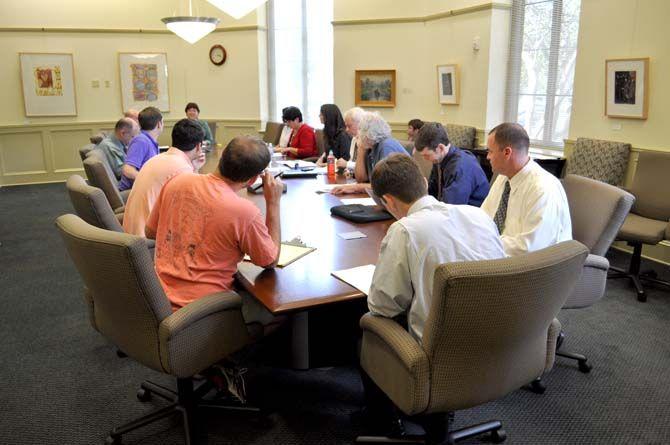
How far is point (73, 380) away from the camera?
9.26 feet

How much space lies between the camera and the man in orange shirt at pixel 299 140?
6570 millimetres

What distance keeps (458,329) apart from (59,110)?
853 cm

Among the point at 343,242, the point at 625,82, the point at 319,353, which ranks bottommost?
the point at 319,353

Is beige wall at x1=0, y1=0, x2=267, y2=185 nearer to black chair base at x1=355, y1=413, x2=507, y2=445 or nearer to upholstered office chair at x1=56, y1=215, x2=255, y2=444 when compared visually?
upholstered office chair at x1=56, y1=215, x2=255, y2=444

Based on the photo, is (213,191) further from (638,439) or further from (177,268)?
(638,439)

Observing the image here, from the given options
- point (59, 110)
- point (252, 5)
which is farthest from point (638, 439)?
point (59, 110)

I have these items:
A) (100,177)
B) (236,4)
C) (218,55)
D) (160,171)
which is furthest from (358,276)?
(218,55)

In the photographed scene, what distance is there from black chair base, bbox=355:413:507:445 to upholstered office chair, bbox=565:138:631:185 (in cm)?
338

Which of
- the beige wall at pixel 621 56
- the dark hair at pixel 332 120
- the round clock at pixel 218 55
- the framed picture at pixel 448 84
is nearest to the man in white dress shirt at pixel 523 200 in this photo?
the beige wall at pixel 621 56

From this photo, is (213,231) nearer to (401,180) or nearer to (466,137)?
(401,180)

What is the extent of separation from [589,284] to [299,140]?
177 inches

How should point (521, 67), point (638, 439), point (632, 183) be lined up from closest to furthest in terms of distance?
1. point (638, 439)
2. point (632, 183)
3. point (521, 67)

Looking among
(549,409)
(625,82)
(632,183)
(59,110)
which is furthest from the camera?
(59,110)

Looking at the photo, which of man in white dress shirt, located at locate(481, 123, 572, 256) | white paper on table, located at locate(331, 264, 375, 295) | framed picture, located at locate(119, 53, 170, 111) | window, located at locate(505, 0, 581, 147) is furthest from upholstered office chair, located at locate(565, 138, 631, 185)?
framed picture, located at locate(119, 53, 170, 111)
